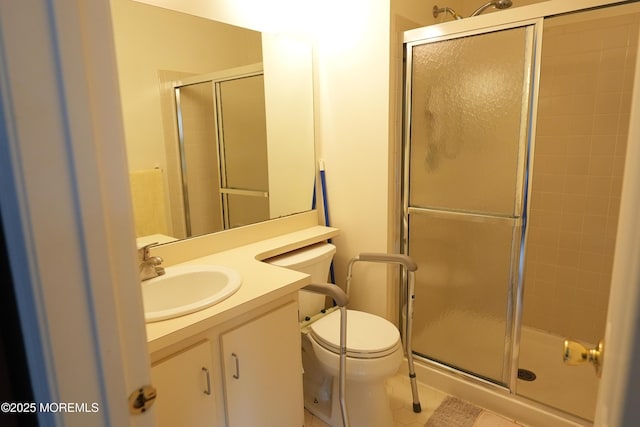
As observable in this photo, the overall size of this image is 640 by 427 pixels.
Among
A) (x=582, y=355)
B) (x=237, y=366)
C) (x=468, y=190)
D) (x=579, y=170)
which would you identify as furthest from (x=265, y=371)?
(x=579, y=170)

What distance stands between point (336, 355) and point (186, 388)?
26.5 inches

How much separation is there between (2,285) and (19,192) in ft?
0.42

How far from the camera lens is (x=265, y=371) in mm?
1441

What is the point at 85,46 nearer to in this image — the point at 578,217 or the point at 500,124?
the point at 500,124

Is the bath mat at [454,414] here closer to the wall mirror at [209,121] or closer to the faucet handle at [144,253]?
the wall mirror at [209,121]

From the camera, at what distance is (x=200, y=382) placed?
124 centimetres

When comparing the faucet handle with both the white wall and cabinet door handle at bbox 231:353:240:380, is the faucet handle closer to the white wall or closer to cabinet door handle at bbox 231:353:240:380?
cabinet door handle at bbox 231:353:240:380

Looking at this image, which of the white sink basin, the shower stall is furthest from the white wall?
the white sink basin

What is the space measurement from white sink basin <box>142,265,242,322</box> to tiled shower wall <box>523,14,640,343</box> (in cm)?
205

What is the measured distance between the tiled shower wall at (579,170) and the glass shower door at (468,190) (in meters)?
0.78

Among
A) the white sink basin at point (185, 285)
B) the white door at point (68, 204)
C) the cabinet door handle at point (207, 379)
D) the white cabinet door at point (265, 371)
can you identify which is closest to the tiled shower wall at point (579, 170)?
the white cabinet door at point (265, 371)

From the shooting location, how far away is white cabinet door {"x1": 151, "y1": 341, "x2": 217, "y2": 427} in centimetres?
115

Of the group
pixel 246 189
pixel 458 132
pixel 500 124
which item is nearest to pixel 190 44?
pixel 246 189

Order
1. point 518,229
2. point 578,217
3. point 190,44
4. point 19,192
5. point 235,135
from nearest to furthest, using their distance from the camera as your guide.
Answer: point 19,192 < point 190,44 < point 518,229 < point 235,135 < point 578,217
